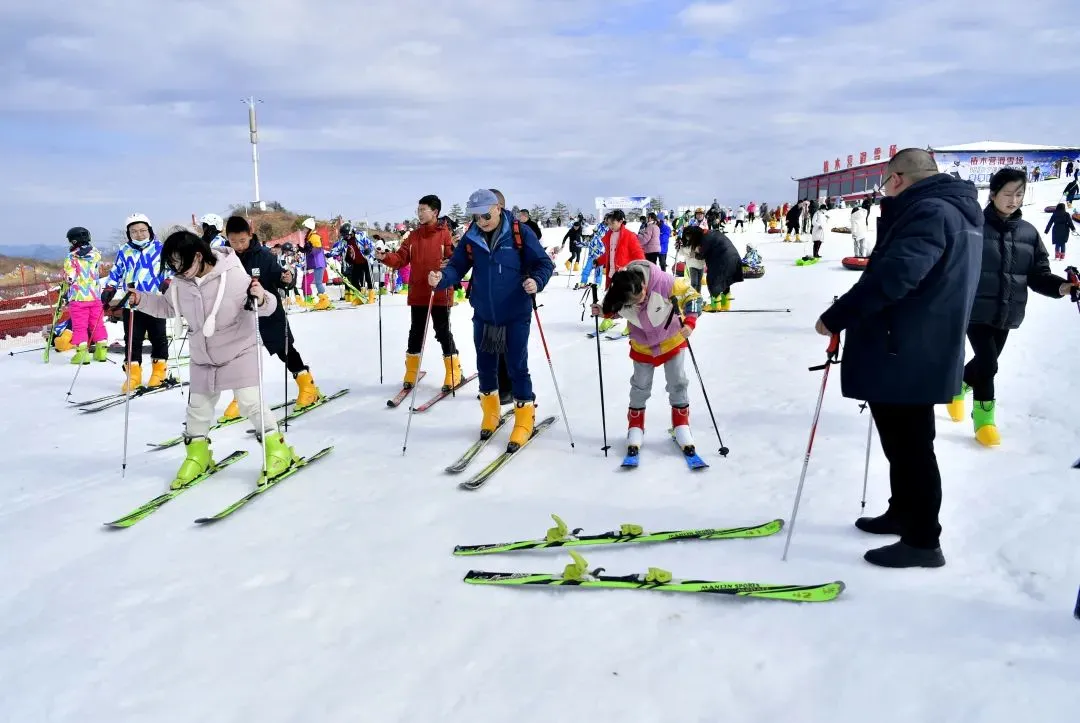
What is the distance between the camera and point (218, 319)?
179 inches

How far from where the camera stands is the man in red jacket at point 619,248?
9.30m

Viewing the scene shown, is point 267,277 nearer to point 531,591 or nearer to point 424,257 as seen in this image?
point 424,257

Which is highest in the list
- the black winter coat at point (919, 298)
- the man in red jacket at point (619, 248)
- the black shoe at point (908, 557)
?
the man in red jacket at point (619, 248)

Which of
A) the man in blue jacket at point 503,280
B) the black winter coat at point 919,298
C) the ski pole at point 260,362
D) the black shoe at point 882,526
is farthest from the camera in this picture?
the man in blue jacket at point 503,280

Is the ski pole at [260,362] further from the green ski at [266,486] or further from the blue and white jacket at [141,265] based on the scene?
the blue and white jacket at [141,265]

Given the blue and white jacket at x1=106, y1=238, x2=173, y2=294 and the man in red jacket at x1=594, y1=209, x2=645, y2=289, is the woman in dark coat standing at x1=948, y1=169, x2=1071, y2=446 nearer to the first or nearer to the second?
the man in red jacket at x1=594, y1=209, x2=645, y2=289

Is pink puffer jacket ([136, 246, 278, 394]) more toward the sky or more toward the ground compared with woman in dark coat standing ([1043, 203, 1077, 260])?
more toward the ground

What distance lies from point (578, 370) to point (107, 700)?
20.2 ft

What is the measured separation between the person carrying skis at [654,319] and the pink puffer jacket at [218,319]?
94.2 inches

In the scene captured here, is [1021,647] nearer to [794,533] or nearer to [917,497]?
[917,497]

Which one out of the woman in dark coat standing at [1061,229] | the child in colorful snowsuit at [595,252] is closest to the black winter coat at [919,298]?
the child in colorful snowsuit at [595,252]

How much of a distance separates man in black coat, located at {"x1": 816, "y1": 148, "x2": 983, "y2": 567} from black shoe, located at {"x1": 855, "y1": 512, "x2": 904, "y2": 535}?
1.11 feet

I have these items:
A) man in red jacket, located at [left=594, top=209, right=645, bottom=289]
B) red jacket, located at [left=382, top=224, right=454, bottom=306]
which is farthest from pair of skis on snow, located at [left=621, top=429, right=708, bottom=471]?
man in red jacket, located at [left=594, top=209, right=645, bottom=289]

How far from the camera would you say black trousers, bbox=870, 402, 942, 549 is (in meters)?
3.06
